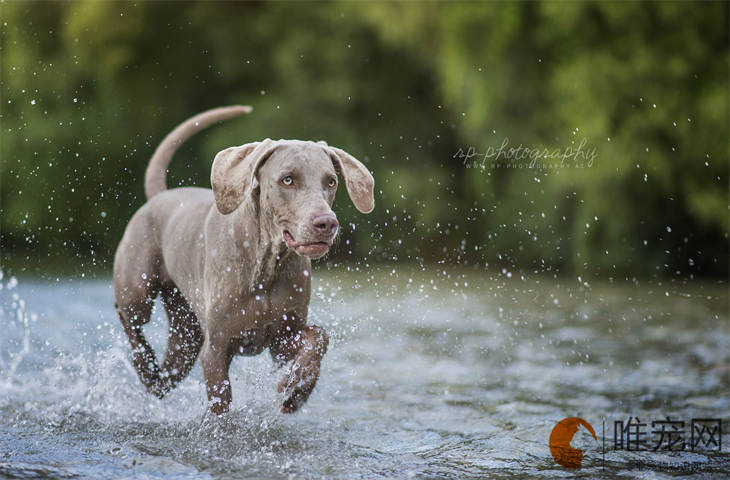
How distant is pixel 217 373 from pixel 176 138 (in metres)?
1.60

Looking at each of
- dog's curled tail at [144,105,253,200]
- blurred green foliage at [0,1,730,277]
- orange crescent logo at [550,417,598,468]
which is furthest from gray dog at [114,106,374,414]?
blurred green foliage at [0,1,730,277]

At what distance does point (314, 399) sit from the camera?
5.65m

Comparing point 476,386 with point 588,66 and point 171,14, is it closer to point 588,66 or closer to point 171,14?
point 588,66

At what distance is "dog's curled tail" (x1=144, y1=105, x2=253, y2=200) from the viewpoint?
505 cm

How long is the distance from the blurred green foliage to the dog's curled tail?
835 cm

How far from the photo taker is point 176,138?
5141 mm

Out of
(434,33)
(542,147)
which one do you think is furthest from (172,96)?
(542,147)

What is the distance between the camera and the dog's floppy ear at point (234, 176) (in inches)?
149

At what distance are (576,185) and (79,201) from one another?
8.25 metres

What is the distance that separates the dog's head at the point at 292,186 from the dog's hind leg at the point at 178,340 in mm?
1297

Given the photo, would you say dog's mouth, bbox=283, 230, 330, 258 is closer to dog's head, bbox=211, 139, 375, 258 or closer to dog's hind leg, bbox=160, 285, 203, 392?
dog's head, bbox=211, 139, 375, 258

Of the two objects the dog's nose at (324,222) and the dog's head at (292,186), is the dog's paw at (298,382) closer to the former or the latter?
the dog's head at (292,186)
